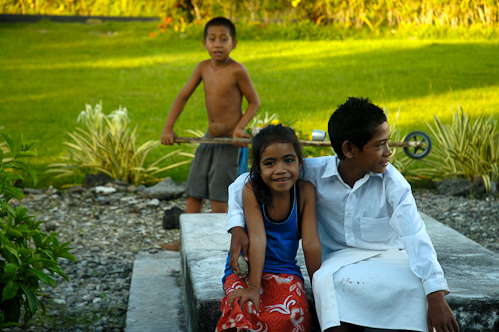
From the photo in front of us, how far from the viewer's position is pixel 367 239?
222cm

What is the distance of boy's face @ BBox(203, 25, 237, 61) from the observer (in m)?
3.59

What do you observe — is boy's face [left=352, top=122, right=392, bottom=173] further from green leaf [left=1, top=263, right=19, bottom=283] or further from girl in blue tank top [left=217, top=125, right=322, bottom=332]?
green leaf [left=1, top=263, right=19, bottom=283]

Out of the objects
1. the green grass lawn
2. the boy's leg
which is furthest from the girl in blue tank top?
the green grass lawn

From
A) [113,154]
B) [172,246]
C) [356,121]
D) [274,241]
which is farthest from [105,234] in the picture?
[356,121]

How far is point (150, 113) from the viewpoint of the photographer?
778 centimetres

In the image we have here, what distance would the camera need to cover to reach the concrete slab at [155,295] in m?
2.70

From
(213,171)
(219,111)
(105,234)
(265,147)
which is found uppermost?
(265,147)

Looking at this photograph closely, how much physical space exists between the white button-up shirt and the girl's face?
5.6 inches

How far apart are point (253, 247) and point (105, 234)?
2295 millimetres

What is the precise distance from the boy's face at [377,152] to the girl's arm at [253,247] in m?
0.40

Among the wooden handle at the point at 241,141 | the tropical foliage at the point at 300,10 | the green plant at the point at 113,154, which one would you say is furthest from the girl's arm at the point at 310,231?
the tropical foliage at the point at 300,10

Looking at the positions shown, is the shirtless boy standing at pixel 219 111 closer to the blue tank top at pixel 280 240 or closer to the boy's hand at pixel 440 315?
the blue tank top at pixel 280 240

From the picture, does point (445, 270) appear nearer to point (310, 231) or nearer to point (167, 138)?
point (310, 231)

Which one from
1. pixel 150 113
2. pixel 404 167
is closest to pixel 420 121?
pixel 404 167
